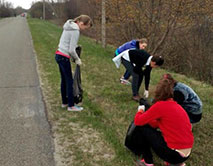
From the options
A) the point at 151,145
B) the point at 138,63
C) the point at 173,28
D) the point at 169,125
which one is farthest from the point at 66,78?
the point at 173,28

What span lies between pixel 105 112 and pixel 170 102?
84.7 inches

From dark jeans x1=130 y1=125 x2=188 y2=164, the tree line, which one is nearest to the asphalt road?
dark jeans x1=130 y1=125 x2=188 y2=164

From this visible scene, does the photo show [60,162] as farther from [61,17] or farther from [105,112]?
[61,17]

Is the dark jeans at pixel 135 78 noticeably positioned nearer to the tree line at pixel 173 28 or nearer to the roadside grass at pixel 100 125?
the roadside grass at pixel 100 125

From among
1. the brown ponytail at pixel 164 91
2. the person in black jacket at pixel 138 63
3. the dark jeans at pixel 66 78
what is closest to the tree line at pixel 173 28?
the person in black jacket at pixel 138 63

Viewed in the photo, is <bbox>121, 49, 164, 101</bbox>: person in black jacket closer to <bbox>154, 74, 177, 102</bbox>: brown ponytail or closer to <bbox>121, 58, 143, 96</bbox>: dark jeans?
<bbox>121, 58, 143, 96</bbox>: dark jeans

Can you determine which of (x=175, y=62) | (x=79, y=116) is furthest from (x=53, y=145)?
(x=175, y=62)

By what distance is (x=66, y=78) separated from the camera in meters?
4.46

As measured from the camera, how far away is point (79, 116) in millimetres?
4500

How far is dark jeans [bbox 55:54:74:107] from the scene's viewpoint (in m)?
4.29

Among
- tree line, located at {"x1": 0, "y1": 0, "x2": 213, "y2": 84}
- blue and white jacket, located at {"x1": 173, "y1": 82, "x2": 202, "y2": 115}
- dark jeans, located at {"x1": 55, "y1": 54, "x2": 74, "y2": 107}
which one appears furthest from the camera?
tree line, located at {"x1": 0, "y1": 0, "x2": 213, "y2": 84}

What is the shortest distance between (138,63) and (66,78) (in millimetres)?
1599

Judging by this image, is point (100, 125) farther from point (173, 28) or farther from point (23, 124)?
point (173, 28)

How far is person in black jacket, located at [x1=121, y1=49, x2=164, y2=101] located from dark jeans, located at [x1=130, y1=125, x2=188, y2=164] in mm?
1900
